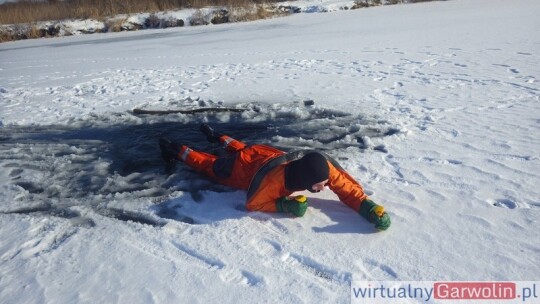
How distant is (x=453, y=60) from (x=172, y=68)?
6.28m

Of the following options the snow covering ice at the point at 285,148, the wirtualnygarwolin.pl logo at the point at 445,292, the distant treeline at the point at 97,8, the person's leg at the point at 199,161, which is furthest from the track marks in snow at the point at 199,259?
the distant treeline at the point at 97,8

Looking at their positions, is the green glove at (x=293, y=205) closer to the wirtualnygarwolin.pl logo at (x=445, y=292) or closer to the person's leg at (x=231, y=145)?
the wirtualnygarwolin.pl logo at (x=445, y=292)

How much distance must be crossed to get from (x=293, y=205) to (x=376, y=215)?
0.65 m

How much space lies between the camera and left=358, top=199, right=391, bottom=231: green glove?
3012mm

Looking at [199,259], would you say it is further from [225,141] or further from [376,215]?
[225,141]

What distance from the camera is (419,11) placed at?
17.4 m

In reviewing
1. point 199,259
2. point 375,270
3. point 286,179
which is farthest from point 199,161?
point 375,270

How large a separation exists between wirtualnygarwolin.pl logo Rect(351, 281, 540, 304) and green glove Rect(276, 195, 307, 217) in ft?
2.57

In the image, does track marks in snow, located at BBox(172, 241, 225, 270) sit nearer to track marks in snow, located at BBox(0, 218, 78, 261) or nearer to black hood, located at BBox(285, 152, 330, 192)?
black hood, located at BBox(285, 152, 330, 192)

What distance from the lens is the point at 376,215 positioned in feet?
9.93

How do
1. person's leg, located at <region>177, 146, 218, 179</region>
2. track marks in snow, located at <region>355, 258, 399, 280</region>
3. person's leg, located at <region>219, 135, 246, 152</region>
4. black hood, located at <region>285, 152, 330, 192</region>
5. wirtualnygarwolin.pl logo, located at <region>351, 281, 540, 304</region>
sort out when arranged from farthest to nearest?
person's leg, located at <region>219, 135, 246, 152</region> → person's leg, located at <region>177, 146, 218, 179</region> → black hood, located at <region>285, 152, 330, 192</region> → track marks in snow, located at <region>355, 258, 399, 280</region> → wirtualnygarwolin.pl logo, located at <region>351, 281, 540, 304</region>

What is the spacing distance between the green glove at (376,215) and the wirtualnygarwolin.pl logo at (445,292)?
0.53 meters

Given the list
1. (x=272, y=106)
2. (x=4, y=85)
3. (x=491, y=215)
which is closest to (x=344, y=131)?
(x=272, y=106)

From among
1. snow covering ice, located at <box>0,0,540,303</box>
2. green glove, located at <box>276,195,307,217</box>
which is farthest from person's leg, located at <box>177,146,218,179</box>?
green glove, located at <box>276,195,307,217</box>
